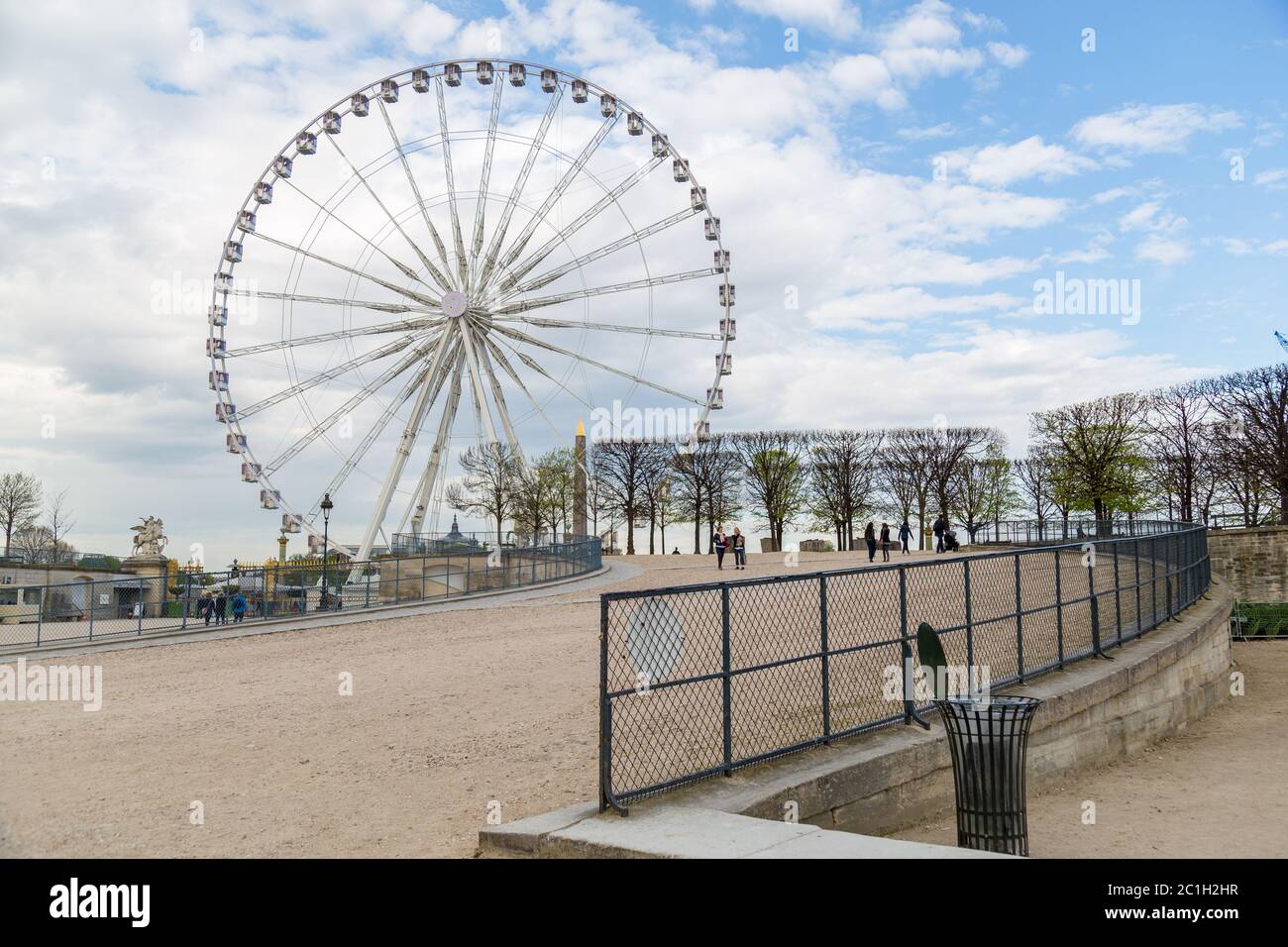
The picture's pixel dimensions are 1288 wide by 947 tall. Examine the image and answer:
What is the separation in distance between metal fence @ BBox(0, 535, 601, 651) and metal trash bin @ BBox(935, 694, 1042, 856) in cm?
2112

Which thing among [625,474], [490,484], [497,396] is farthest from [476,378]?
[625,474]

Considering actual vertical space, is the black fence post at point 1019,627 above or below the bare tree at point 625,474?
below

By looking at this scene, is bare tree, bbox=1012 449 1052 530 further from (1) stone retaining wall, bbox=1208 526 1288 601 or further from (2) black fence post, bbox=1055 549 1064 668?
(2) black fence post, bbox=1055 549 1064 668

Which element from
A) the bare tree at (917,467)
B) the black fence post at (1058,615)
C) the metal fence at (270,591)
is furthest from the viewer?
the bare tree at (917,467)

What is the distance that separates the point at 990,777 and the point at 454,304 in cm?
3174

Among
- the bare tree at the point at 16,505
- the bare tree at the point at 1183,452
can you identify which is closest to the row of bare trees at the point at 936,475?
the bare tree at the point at 1183,452

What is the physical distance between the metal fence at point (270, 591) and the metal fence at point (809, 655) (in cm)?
1652

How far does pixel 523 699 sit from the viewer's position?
12.3 metres

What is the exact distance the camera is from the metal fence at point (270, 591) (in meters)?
25.0

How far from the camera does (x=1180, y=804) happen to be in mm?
10688

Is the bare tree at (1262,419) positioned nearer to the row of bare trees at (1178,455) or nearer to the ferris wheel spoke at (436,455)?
the row of bare trees at (1178,455)

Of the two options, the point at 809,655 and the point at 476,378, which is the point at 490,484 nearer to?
the point at 476,378

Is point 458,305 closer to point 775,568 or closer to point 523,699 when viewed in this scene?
point 775,568
